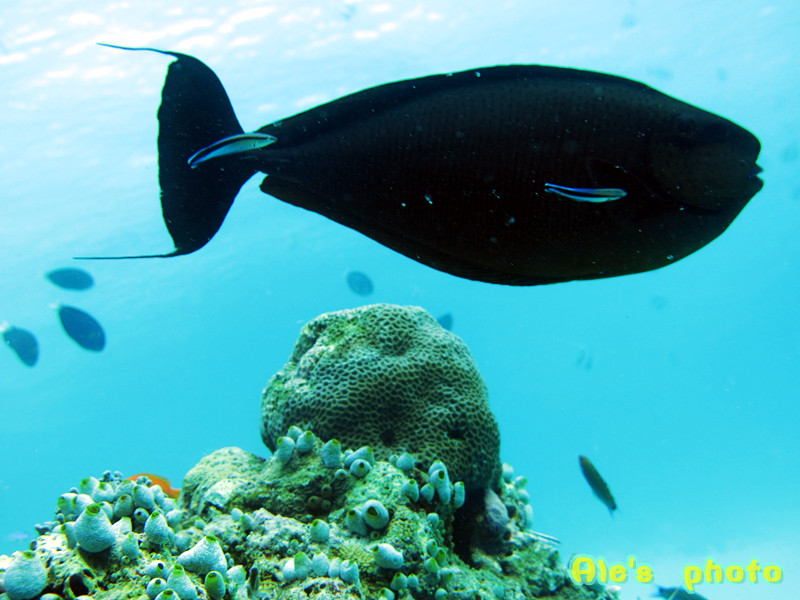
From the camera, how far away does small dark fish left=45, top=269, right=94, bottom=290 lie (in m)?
8.65

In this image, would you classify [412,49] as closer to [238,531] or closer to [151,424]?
[238,531]

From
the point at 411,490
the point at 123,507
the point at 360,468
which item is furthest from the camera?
the point at 360,468

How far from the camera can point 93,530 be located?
5.43ft

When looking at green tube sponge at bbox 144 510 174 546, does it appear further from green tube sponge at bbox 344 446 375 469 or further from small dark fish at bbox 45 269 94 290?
small dark fish at bbox 45 269 94 290

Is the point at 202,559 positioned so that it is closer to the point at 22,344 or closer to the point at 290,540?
the point at 290,540

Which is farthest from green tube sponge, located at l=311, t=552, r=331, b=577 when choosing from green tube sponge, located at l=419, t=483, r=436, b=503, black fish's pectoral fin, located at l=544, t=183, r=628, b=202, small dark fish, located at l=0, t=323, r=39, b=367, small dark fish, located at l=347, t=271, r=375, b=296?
small dark fish, located at l=347, t=271, r=375, b=296

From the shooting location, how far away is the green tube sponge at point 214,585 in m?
1.75

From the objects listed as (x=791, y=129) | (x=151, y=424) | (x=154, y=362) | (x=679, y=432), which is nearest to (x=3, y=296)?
(x=154, y=362)

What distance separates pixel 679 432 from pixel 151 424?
92250 millimetres

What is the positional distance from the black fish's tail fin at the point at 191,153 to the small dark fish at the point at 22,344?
31.1 ft

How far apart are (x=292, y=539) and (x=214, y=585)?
739mm

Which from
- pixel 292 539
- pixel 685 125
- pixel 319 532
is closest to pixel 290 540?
pixel 292 539

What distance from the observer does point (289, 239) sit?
32.9 metres

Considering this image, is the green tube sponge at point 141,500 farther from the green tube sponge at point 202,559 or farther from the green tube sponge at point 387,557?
the green tube sponge at point 387,557
